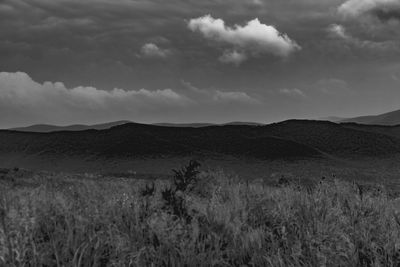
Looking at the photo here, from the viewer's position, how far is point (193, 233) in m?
5.72

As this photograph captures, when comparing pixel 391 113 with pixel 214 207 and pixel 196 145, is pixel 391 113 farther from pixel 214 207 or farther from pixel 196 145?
pixel 214 207

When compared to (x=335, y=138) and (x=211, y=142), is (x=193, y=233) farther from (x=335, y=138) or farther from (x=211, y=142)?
(x=335, y=138)

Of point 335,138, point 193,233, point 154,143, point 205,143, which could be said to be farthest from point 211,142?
point 193,233

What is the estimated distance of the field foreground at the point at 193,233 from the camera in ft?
16.7

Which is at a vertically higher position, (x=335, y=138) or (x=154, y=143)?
(x=335, y=138)

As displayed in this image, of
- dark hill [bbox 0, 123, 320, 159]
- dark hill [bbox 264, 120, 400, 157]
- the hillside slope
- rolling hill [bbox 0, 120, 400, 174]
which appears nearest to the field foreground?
rolling hill [bbox 0, 120, 400, 174]

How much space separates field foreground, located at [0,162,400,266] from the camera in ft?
16.7

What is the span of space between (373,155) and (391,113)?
81959 millimetres

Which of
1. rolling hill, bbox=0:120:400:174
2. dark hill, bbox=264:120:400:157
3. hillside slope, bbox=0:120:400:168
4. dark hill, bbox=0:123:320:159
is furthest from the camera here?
dark hill, bbox=264:120:400:157

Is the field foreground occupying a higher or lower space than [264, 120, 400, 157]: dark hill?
lower

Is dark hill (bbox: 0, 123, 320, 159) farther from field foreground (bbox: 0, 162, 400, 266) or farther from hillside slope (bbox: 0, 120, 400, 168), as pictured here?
field foreground (bbox: 0, 162, 400, 266)

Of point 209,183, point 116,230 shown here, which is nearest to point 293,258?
point 116,230

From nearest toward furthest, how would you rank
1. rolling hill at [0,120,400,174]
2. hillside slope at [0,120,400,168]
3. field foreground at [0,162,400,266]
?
field foreground at [0,162,400,266], rolling hill at [0,120,400,174], hillside slope at [0,120,400,168]

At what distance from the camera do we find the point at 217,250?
17.7ft
